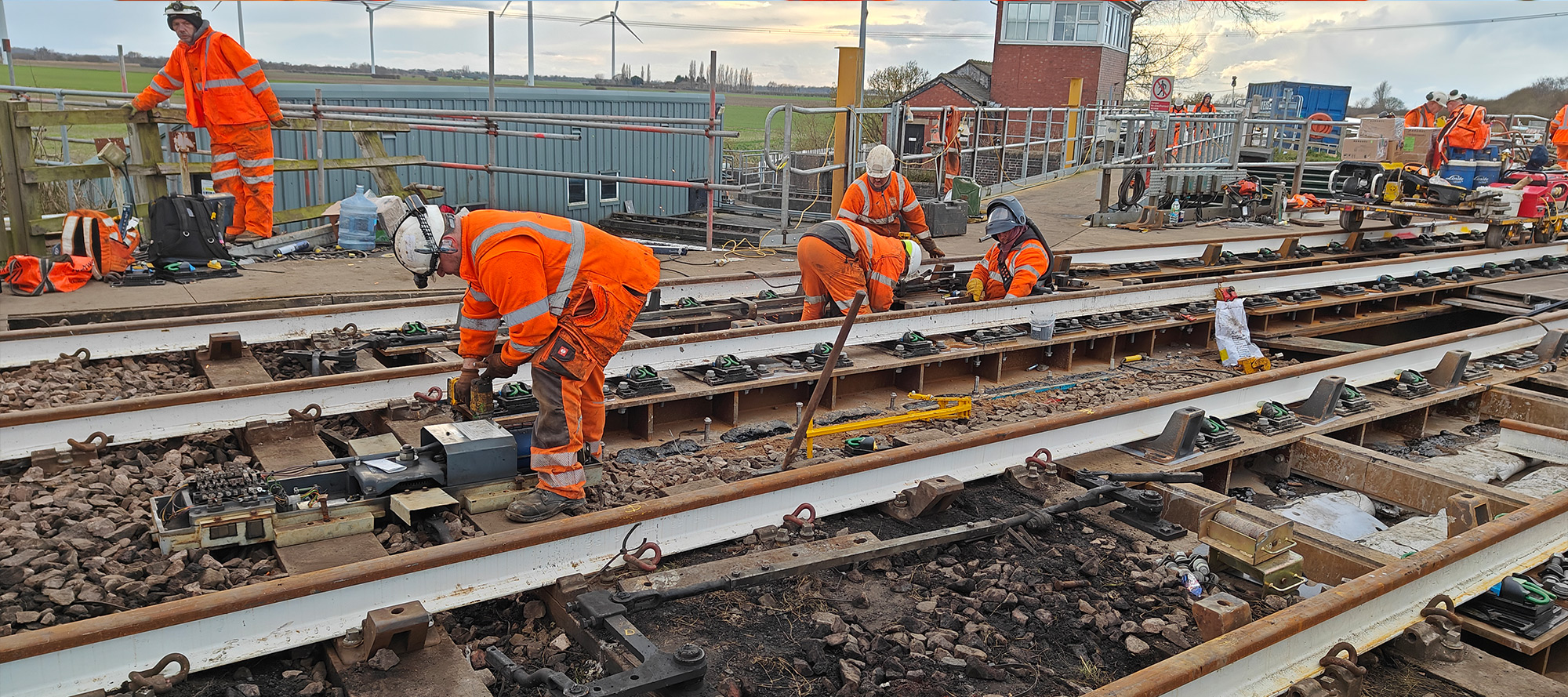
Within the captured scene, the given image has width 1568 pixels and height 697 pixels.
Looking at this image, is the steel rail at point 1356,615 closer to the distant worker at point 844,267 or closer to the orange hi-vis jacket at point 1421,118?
the distant worker at point 844,267

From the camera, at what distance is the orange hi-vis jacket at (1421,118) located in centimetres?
1750

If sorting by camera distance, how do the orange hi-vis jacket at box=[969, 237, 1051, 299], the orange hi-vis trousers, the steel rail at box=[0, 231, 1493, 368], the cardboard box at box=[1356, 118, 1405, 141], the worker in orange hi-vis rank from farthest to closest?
the cardboard box at box=[1356, 118, 1405, 141] < the orange hi-vis trousers < the worker in orange hi-vis < the orange hi-vis jacket at box=[969, 237, 1051, 299] < the steel rail at box=[0, 231, 1493, 368]

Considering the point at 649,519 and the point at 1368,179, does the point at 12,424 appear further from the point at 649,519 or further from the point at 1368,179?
the point at 1368,179

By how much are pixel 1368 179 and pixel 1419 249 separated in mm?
1169

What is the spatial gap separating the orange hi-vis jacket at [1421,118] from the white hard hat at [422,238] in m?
17.3

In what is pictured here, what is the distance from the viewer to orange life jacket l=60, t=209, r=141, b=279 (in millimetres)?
8219

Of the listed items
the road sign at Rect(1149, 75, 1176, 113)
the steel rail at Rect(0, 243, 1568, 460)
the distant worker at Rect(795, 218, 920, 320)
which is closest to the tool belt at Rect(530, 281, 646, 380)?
the steel rail at Rect(0, 243, 1568, 460)

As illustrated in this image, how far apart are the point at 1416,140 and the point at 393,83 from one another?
2823 centimetres

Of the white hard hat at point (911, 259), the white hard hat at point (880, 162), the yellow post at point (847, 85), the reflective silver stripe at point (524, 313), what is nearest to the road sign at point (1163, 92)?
the yellow post at point (847, 85)

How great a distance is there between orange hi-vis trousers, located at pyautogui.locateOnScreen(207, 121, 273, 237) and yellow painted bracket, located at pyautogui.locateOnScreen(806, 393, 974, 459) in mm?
6314

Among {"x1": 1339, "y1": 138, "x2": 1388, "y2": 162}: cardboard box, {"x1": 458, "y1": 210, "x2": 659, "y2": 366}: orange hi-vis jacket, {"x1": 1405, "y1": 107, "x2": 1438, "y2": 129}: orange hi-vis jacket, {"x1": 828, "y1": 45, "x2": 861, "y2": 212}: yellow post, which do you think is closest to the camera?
{"x1": 458, "y1": 210, "x2": 659, "y2": 366}: orange hi-vis jacket

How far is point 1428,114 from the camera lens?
17.6 metres

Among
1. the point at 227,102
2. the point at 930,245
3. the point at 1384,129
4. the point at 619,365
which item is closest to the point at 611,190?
the point at 227,102

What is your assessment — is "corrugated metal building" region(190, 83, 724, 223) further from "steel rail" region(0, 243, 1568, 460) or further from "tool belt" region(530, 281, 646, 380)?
"tool belt" region(530, 281, 646, 380)
